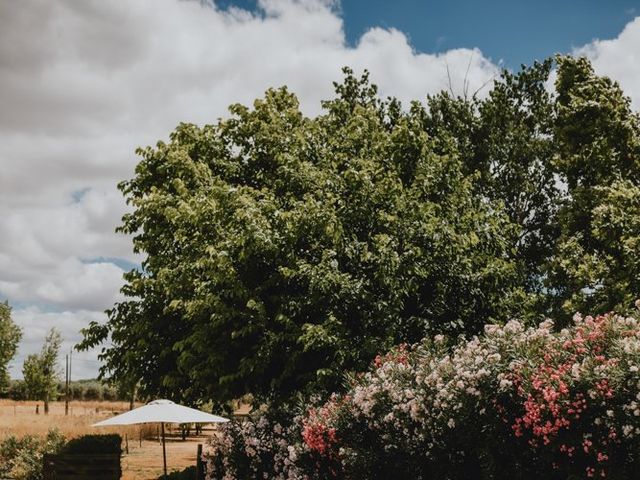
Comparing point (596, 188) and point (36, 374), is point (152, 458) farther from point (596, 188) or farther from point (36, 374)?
point (36, 374)

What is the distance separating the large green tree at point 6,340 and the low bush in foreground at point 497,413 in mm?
85785

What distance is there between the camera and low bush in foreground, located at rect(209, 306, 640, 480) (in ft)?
19.1

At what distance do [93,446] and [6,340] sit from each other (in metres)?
80.2

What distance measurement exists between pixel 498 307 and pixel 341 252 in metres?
4.01

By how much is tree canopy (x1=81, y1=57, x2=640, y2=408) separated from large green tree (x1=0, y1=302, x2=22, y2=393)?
242 feet

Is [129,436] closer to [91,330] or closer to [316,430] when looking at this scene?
[91,330]

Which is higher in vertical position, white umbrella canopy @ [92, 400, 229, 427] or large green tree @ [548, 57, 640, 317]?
large green tree @ [548, 57, 640, 317]

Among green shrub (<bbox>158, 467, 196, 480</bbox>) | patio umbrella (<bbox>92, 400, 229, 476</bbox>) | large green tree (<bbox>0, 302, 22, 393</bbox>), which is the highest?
large green tree (<bbox>0, 302, 22, 393</bbox>)

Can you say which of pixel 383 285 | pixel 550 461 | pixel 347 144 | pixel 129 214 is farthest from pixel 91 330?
pixel 550 461

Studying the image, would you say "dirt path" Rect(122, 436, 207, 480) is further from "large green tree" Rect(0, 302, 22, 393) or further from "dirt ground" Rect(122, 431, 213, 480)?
"large green tree" Rect(0, 302, 22, 393)

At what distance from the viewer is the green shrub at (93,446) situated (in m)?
15.2

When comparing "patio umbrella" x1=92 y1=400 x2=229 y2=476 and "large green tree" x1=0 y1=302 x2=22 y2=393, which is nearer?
"patio umbrella" x1=92 y1=400 x2=229 y2=476

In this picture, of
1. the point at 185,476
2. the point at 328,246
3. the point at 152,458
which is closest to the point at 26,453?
Result: the point at 185,476

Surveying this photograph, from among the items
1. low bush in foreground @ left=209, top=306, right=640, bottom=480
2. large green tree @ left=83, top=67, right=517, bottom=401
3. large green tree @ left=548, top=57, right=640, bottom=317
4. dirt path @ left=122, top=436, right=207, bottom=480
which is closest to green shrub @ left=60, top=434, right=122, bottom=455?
large green tree @ left=83, top=67, right=517, bottom=401
